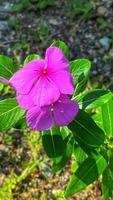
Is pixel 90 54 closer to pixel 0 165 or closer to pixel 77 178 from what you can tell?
pixel 0 165

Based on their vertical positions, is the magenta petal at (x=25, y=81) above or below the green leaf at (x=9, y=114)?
above

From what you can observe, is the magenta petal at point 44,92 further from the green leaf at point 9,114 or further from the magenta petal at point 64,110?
the green leaf at point 9,114

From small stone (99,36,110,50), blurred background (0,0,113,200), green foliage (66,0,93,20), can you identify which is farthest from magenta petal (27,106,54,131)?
green foliage (66,0,93,20)

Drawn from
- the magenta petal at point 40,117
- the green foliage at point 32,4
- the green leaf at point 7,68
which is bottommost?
the magenta petal at point 40,117

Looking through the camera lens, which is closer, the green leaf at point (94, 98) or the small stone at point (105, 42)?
the green leaf at point (94, 98)

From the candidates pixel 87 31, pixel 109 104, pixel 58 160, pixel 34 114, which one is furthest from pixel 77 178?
pixel 87 31

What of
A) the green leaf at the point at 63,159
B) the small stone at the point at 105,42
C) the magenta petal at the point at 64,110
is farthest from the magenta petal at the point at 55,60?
the small stone at the point at 105,42

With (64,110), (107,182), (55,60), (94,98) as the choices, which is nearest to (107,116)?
(94,98)
